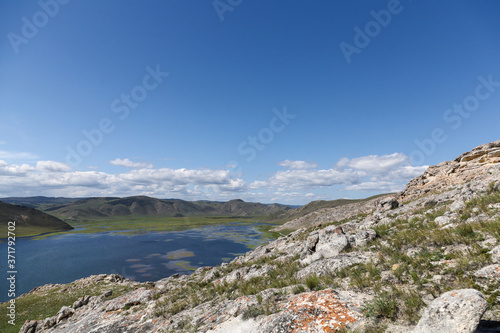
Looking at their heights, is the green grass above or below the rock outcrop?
A: below

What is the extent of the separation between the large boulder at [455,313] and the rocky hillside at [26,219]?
748ft

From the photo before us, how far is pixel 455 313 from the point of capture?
166 inches

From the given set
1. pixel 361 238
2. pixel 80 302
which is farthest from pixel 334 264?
pixel 80 302

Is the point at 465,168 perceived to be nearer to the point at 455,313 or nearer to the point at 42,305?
the point at 455,313

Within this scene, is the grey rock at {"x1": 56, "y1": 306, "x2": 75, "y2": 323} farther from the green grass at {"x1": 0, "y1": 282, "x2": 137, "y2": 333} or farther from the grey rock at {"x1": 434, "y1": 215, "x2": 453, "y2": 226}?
the grey rock at {"x1": 434, "y1": 215, "x2": 453, "y2": 226}

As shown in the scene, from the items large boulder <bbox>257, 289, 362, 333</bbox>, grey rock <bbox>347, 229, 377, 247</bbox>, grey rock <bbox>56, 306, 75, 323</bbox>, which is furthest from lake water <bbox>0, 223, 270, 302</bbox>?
large boulder <bbox>257, 289, 362, 333</bbox>

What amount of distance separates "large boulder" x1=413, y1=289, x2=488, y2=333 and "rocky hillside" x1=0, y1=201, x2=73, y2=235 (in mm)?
227988

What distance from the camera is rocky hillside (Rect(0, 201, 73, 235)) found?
6314 inches

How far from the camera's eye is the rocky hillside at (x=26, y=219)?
160375 millimetres

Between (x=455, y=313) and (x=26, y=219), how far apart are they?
25526cm

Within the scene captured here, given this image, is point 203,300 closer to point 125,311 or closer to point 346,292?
point 125,311

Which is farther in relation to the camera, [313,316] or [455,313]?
[313,316]

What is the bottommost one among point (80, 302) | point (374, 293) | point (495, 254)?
point (80, 302)

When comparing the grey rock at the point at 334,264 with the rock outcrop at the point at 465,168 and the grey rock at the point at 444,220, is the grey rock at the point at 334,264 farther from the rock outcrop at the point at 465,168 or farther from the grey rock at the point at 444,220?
the rock outcrop at the point at 465,168
